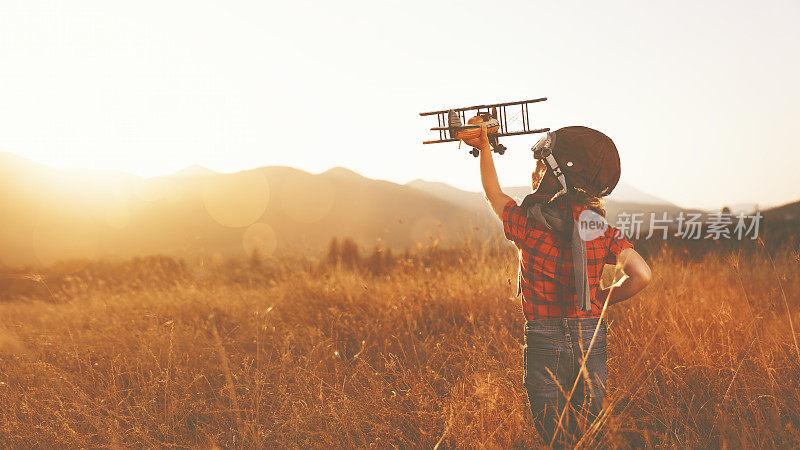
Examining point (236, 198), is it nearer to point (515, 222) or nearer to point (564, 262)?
point (515, 222)

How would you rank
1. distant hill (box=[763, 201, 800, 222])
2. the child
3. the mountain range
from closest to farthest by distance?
the child
distant hill (box=[763, 201, 800, 222])
the mountain range

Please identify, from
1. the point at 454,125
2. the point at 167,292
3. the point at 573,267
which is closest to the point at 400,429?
the point at 573,267

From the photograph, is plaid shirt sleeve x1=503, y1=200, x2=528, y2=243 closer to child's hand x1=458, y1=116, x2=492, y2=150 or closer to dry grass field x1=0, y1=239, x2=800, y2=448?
child's hand x1=458, y1=116, x2=492, y2=150

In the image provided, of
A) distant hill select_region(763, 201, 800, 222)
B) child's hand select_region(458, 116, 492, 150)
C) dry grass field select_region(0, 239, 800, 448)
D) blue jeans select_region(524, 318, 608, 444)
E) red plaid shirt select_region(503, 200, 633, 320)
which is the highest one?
child's hand select_region(458, 116, 492, 150)

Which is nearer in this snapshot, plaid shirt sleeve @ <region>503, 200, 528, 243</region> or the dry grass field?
plaid shirt sleeve @ <region>503, 200, 528, 243</region>

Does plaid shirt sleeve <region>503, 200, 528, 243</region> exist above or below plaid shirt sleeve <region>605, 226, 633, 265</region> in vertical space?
above

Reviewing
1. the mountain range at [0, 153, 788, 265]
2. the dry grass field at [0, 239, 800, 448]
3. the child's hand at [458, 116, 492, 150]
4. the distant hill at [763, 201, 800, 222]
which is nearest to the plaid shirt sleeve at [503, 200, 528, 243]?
the child's hand at [458, 116, 492, 150]

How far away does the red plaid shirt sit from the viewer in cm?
168

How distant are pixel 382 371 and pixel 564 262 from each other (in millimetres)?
1800

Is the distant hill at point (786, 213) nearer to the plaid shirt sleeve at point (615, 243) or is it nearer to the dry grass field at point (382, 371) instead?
the dry grass field at point (382, 371)

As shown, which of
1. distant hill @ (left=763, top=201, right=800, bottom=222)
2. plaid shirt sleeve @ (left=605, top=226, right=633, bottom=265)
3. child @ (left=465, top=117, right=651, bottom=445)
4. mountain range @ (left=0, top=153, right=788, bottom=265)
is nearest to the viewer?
child @ (left=465, top=117, right=651, bottom=445)

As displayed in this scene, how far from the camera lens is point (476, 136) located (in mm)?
1690

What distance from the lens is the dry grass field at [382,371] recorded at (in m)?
2.19

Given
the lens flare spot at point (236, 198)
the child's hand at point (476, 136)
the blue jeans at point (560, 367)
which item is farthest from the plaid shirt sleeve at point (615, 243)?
the lens flare spot at point (236, 198)
